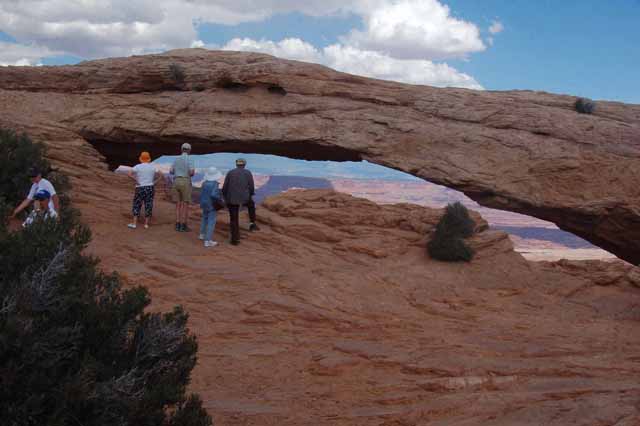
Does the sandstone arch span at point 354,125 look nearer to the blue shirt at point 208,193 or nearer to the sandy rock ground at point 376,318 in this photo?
the sandy rock ground at point 376,318

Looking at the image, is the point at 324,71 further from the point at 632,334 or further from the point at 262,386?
the point at 262,386

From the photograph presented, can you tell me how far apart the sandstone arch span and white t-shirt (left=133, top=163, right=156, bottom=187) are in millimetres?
3437

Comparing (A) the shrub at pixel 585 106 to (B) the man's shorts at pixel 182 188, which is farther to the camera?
(A) the shrub at pixel 585 106

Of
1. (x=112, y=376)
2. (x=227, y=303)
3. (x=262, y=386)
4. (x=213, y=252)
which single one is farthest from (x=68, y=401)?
(x=213, y=252)

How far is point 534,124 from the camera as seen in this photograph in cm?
1648

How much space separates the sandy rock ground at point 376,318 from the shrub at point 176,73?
4.17 m

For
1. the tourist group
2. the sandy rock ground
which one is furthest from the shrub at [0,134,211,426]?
the tourist group

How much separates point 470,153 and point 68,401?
1385 cm

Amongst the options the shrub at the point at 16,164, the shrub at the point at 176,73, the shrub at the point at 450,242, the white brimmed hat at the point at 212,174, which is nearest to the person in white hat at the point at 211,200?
the white brimmed hat at the point at 212,174

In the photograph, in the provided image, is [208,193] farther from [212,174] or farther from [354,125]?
[354,125]

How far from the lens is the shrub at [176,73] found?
719 inches

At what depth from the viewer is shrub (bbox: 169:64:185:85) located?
59.9ft

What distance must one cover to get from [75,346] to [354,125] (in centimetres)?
1344

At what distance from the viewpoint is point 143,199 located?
13055 millimetres
